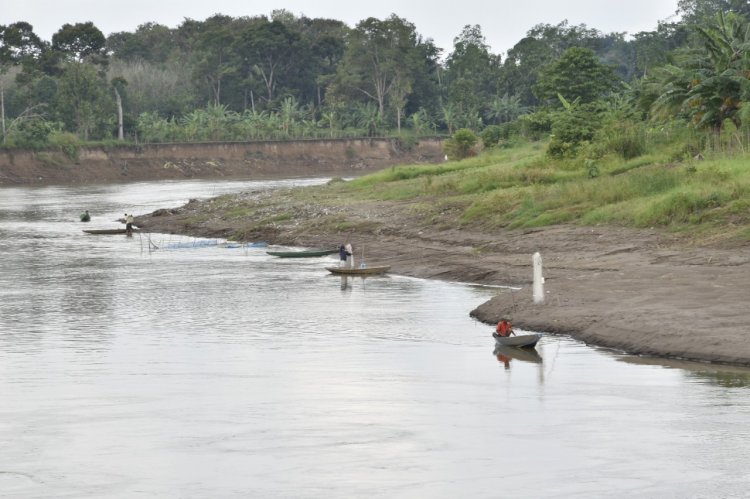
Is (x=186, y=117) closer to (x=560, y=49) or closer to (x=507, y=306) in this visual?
(x=560, y=49)

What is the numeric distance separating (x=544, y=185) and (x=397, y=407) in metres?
33.7

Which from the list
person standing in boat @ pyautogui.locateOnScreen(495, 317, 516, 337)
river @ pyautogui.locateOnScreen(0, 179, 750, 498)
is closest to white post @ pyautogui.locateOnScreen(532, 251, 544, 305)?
river @ pyautogui.locateOnScreen(0, 179, 750, 498)

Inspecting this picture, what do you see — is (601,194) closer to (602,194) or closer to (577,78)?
(602,194)

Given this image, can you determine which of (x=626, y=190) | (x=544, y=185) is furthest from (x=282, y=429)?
(x=544, y=185)

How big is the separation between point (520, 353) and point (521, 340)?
0.40m

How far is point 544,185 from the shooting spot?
5869 centimetres

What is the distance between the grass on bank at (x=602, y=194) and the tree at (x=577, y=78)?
1101 inches

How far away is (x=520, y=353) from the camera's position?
102ft

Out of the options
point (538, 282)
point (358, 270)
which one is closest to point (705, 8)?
point (358, 270)

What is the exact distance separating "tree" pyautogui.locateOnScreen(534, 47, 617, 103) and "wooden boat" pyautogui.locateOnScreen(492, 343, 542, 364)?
68.0 m

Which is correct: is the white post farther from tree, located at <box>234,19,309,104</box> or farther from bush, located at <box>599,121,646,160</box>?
tree, located at <box>234,19,309,104</box>

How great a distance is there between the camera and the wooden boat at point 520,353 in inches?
1202

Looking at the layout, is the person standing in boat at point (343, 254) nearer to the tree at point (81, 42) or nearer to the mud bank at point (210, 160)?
the mud bank at point (210, 160)

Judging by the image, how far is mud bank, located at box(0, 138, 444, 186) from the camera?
144 m
